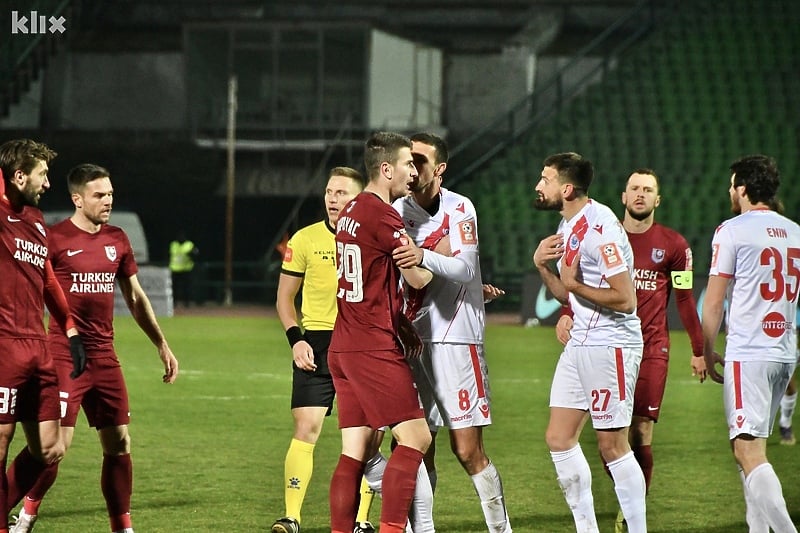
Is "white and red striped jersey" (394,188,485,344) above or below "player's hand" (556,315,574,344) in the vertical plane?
above

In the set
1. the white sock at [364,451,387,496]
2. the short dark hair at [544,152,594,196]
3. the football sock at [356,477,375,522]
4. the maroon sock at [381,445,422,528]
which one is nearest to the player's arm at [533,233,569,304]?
the short dark hair at [544,152,594,196]

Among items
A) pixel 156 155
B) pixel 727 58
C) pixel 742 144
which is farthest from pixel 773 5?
pixel 156 155

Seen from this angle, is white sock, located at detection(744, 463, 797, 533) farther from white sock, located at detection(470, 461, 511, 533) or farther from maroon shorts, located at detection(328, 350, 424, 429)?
maroon shorts, located at detection(328, 350, 424, 429)

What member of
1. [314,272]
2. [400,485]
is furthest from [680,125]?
[400,485]

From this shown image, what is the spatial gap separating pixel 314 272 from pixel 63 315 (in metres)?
1.74

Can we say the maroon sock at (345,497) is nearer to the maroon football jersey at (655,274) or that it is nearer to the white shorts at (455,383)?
the white shorts at (455,383)

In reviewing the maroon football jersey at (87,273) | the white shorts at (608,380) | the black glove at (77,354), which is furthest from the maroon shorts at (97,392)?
the white shorts at (608,380)

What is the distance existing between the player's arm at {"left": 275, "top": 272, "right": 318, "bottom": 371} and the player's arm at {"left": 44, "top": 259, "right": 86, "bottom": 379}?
3.80 feet

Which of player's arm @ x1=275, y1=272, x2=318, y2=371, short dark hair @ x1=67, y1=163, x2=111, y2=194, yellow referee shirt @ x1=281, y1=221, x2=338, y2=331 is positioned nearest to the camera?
short dark hair @ x1=67, y1=163, x2=111, y2=194

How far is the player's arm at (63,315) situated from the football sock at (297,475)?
4.79 feet

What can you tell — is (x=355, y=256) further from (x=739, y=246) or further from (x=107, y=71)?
(x=107, y=71)

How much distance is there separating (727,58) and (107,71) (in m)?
18.3

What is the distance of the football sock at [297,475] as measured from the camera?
7488 millimetres

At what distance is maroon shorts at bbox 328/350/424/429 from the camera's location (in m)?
6.14
